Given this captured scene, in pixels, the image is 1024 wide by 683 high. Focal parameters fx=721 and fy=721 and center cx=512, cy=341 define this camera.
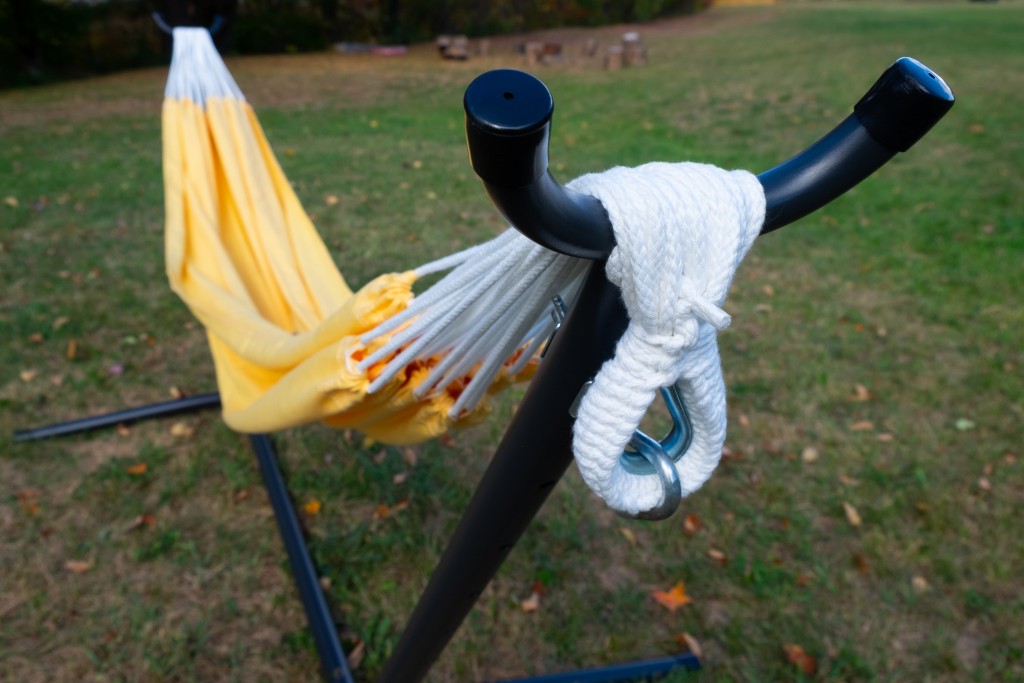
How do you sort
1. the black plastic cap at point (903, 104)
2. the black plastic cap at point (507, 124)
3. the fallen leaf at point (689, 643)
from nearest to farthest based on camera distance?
the black plastic cap at point (507, 124), the black plastic cap at point (903, 104), the fallen leaf at point (689, 643)

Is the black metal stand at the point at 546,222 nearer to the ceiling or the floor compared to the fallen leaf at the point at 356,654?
nearer to the ceiling

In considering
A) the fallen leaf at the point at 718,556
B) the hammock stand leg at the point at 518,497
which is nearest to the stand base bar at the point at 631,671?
the hammock stand leg at the point at 518,497

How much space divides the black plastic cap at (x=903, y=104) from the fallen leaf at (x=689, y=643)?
143 centimetres

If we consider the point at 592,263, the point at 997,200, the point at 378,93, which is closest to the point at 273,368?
the point at 592,263

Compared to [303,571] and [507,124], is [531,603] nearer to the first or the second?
[303,571]

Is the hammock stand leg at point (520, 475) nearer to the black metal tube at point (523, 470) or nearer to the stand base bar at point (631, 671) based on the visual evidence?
the black metal tube at point (523, 470)

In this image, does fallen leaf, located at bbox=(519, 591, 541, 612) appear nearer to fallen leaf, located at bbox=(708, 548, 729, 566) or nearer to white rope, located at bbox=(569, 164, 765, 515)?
fallen leaf, located at bbox=(708, 548, 729, 566)

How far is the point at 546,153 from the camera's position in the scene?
1.51 feet

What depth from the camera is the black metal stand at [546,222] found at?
0.43 meters

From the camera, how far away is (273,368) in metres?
1.38

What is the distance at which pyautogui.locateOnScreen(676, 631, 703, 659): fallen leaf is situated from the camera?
169 cm

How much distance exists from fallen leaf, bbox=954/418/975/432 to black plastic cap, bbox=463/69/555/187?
8.16ft

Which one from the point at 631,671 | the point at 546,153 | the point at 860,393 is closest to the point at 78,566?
the point at 631,671

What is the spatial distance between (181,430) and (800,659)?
189 centimetres
